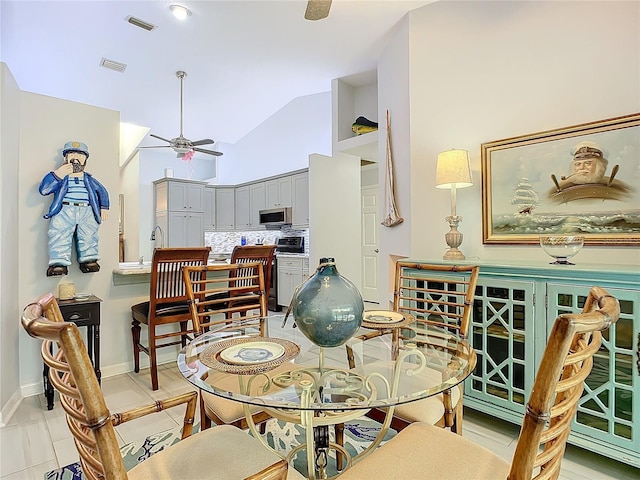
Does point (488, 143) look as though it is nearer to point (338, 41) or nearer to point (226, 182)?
point (338, 41)

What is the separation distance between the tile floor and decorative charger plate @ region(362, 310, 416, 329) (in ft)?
3.05

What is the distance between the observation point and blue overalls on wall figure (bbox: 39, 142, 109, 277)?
102 inches

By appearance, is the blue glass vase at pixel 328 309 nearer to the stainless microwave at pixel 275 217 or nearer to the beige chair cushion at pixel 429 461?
the beige chair cushion at pixel 429 461

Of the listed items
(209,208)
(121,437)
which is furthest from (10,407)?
(209,208)

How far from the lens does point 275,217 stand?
6258 millimetres

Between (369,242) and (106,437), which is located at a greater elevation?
(369,242)

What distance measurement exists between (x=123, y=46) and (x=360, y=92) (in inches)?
119

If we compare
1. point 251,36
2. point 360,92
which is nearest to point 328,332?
point 251,36

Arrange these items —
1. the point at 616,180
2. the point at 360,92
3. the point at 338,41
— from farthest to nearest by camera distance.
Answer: the point at 360,92 → the point at 338,41 → the point at 616,180

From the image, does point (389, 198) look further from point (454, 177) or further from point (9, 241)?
point (9, 241)

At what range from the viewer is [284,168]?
6.83 m

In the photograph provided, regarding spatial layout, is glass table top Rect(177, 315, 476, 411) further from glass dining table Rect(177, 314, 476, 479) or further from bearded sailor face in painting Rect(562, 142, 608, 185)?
bearded sailor face in painting Rect(562, 142, 608, 185)

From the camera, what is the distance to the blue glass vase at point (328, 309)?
3.73ft

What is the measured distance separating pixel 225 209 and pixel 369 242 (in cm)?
316
